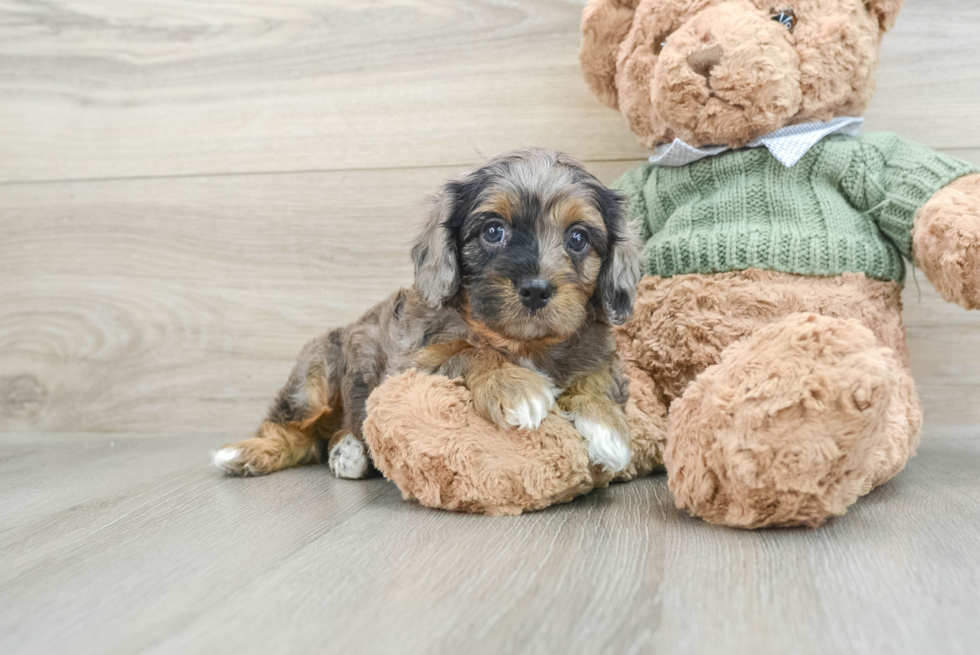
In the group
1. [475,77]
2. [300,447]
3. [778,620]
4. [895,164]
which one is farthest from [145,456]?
[895,164]

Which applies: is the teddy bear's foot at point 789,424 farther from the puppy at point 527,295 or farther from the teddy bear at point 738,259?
the puppy at point 527,295

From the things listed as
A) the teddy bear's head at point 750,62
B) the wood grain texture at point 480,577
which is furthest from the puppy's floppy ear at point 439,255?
the teddy bear's head at point 750,62

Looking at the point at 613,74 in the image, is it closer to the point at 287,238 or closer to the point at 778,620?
the point at 287,238

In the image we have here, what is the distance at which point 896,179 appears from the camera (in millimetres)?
1685

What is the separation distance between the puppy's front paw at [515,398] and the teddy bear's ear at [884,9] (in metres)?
1.18

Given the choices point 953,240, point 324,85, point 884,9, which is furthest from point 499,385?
point 324,85

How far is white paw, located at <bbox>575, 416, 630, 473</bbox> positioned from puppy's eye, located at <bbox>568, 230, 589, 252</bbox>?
35cm

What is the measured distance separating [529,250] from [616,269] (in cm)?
24

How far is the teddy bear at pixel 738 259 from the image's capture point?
1310 mm

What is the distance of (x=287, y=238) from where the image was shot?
2.54 m

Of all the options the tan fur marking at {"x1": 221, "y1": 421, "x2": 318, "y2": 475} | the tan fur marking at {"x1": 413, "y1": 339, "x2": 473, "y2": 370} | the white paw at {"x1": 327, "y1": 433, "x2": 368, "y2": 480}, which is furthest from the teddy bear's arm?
the tan fur marking at {"x1": 221, "y1": 421, "x2": 318, "y2": 475}

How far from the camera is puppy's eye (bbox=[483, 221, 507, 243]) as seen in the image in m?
1.51

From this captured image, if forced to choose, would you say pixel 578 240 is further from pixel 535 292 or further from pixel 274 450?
pixel 274 450

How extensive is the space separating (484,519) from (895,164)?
3.98 ft
